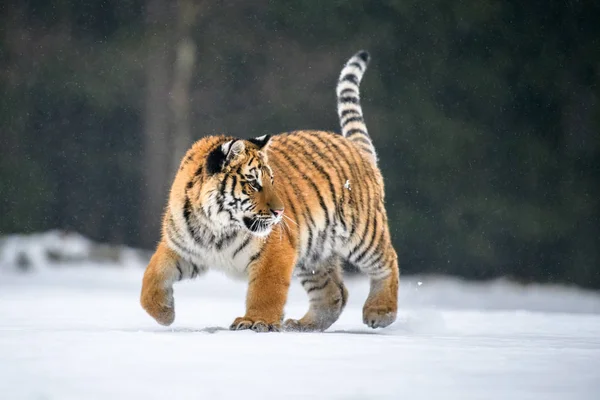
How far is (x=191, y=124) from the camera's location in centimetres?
1024

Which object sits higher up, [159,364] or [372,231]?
[372,231]

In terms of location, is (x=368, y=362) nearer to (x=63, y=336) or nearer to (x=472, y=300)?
(x=63, y=336)

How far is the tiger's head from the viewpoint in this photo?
13.3ft

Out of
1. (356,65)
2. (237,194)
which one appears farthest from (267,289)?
(356,65)

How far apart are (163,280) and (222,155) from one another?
599mm

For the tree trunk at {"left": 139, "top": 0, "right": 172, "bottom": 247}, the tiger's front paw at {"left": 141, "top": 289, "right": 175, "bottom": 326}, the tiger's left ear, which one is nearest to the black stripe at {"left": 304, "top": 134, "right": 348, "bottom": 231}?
the tiger's left ear

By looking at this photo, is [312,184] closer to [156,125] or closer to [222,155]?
[222,155]

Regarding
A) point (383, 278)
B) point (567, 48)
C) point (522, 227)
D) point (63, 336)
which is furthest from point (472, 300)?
point (63, 336)

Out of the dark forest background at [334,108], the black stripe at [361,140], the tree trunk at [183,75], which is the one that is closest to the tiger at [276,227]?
the black stripe at [361,140]

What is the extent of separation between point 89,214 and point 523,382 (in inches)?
307

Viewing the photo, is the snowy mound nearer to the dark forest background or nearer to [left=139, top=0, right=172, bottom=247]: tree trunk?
the dark forest background

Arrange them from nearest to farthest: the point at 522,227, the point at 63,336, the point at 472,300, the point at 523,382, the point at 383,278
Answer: the point at 523,382 → the point at 63,336 → the point at 383,278 → the point at 472,300 → the point at 522,227

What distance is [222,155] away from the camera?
4035 mm

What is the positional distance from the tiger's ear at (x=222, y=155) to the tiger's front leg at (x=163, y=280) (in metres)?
0.43
